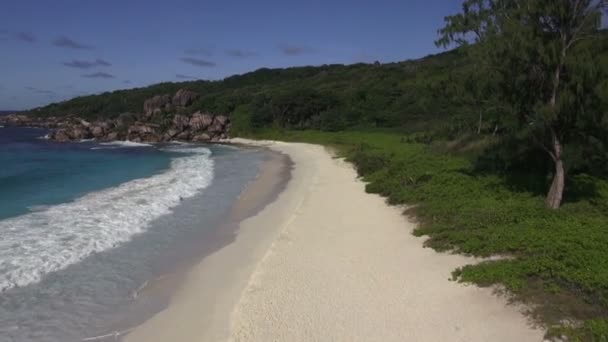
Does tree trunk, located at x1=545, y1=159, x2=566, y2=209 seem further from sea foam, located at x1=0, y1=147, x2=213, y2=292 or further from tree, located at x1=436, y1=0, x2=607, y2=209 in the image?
sea foam, located at x1=0, y1=147, x2=213, y2=292

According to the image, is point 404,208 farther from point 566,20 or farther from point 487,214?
point 566,20

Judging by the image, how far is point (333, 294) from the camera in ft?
30.1

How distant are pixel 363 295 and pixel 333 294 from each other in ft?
2.13

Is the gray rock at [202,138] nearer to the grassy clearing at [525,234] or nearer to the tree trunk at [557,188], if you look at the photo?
the grassy clearing at [525,234]

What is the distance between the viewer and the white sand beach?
7.68m

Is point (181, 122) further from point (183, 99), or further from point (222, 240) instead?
point (222, 240)

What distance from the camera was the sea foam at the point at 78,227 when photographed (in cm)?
1182

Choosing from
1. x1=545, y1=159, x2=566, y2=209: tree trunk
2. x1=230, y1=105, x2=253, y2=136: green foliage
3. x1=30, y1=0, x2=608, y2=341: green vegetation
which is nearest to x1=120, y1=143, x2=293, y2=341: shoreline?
x1=30, y1=0, x2=608, y2=341: green vegetation

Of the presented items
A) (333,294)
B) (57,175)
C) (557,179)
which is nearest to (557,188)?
(557,179)

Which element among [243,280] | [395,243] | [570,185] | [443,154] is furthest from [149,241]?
[443,154]

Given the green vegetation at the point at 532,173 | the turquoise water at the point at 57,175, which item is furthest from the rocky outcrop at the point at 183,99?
the green vegetation at the point at 532,173

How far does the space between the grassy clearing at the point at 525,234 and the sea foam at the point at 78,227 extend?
10.0 metres

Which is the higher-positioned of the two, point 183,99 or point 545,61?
point 183,99

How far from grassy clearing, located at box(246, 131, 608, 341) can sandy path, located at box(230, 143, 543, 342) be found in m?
0.54
